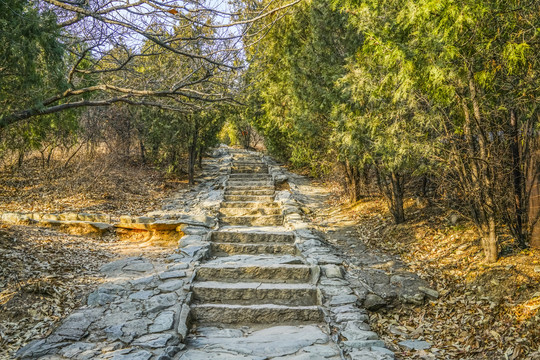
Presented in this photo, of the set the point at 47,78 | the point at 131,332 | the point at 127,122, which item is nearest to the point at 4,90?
the point at 47,78

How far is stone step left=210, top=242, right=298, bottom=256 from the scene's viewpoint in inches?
262

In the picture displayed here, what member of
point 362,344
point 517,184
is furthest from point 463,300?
point 517,184

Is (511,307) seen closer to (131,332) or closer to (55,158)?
(131,332)

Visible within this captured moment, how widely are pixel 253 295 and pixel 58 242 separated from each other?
337cm

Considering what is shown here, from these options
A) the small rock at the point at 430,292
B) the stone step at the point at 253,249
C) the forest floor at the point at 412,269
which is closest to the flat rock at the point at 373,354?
the forest floor at the point at 412,269

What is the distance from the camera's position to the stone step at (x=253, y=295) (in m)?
4.91

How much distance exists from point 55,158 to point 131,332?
33.6 feet

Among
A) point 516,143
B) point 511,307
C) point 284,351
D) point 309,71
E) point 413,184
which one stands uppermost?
point 309,71

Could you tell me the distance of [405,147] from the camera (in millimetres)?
4984

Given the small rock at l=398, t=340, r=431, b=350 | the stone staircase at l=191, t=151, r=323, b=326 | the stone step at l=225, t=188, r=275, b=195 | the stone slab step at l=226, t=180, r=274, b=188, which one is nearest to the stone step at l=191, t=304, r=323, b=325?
the stone staircase at l=191, t=151, r=323, b=326

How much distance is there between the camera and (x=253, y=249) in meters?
6.67

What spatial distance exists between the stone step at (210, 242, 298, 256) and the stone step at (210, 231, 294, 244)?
14.6 inches

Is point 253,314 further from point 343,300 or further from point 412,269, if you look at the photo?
point 412,269

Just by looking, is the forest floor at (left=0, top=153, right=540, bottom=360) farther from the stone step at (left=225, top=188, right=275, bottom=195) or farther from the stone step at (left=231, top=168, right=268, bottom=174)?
the stone step at (left=231, top=168, right=268, bottom=174)
